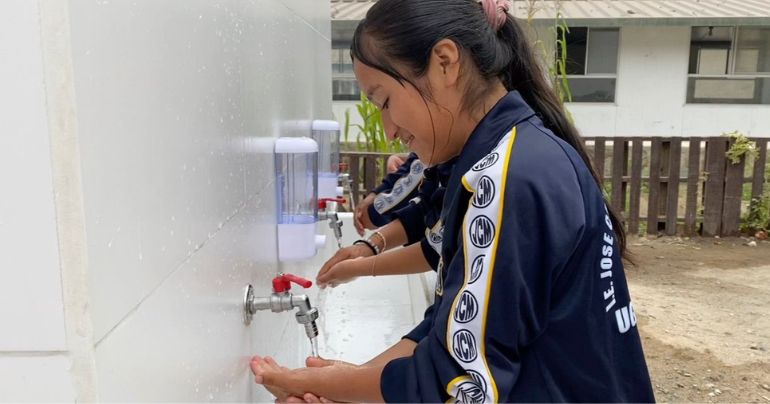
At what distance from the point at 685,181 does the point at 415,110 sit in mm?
6053

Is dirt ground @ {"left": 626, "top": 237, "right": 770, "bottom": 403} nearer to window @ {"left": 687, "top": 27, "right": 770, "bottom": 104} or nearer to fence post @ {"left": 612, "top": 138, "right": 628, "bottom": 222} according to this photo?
fence post @ {"left": 612, "top": 138, "right": 628, "bottom": 222}

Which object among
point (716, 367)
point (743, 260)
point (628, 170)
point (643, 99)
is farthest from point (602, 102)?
point (716, 367)

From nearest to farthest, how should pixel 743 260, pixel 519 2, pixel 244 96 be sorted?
pixel 244 96
pixel 743 260
pixel 519 2

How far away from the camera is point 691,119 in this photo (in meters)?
10.4

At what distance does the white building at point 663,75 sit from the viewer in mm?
10164

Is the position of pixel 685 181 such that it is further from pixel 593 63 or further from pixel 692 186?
pixel 593 63

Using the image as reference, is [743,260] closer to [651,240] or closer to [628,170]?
[651,240]

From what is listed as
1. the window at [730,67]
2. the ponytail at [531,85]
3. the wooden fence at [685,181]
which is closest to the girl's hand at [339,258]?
the ponytail at [531,85]

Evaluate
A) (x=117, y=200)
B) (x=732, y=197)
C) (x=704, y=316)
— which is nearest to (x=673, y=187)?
(x=732, y=197)

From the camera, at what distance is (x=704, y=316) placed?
168 inches

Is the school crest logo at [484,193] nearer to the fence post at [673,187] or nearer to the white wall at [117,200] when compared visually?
the white wall at [117,200]

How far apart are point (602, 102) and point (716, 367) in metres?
7.55

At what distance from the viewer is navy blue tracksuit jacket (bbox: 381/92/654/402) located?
0.91m

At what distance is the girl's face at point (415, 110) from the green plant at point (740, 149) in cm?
589
